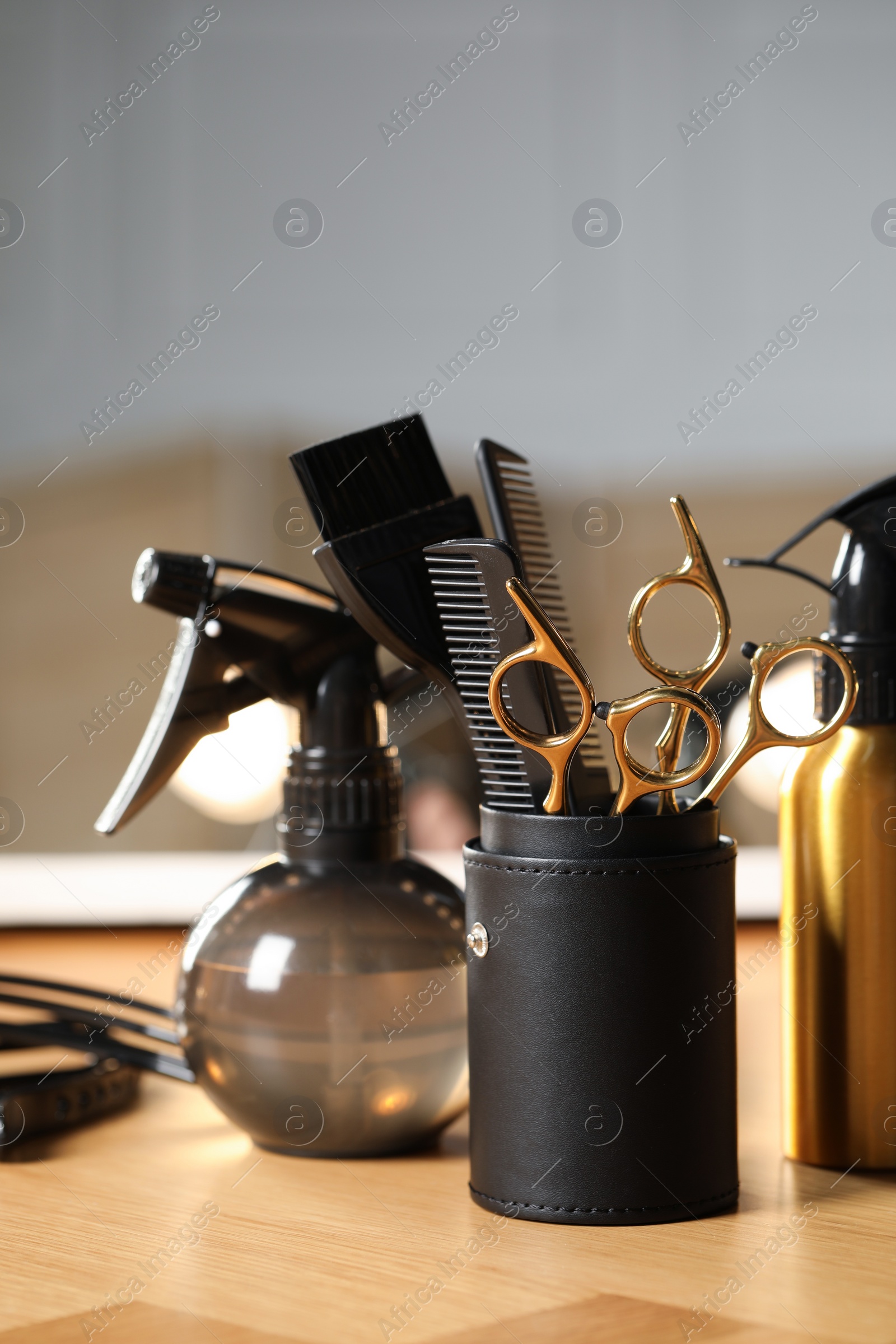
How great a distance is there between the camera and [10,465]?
2.59 m

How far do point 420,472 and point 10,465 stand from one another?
7.58ft

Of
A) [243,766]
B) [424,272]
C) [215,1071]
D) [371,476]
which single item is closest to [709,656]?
[371,476]

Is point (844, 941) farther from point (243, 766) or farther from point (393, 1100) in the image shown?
point (243, 766)

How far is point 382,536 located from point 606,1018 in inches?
6.9

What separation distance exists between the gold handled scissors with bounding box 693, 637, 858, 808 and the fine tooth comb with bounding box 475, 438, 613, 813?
0.18 feet

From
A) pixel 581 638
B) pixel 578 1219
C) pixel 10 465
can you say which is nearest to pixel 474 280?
pixel 581 638

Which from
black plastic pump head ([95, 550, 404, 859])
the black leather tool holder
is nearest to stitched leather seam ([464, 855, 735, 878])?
the black leather tool holder

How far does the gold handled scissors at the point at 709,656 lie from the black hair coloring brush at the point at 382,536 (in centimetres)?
7

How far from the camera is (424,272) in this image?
2.44 m

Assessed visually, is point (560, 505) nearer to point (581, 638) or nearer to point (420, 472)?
point (581, 638)

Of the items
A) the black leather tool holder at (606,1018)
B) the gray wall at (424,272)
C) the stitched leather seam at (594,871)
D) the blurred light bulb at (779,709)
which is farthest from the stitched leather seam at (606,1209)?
the gray wall at (424,272)

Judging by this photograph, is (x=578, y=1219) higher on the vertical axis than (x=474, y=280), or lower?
lower

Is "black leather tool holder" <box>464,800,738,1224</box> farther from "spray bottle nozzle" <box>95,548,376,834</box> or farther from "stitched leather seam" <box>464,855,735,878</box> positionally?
"spray bottle nozzle" <box>95,548,376,834</box>

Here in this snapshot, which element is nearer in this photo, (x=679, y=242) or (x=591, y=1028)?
(x=591, y=1028)
